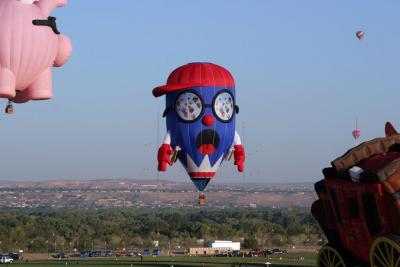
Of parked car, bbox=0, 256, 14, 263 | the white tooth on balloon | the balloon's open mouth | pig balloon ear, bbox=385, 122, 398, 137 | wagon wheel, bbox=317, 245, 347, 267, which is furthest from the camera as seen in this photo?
parked car, bbox=0, 256, 14, 263

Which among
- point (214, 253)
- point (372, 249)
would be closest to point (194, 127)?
point (372, 249)

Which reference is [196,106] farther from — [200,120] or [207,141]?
[207,141]

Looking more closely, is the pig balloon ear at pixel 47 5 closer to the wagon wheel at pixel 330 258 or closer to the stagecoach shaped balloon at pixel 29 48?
the stagecoach shaped balloon at pixel 29 48

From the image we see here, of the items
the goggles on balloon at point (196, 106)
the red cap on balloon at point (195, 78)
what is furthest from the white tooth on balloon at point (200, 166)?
the red cap on balloon at point (195, 78)

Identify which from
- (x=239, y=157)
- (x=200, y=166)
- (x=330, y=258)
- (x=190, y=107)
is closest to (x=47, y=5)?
(x=330, y=258)

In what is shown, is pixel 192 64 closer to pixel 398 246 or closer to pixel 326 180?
Result: pixel 326 180

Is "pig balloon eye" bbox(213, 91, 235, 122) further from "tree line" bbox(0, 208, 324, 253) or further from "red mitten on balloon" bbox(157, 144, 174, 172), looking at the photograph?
"tree line" bbox(0, 208, 324, 253)

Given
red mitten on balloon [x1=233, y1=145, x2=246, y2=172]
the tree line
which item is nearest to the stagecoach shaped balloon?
red mitten on balloon [x1=233, y1=145, x2=246, y2=172]
